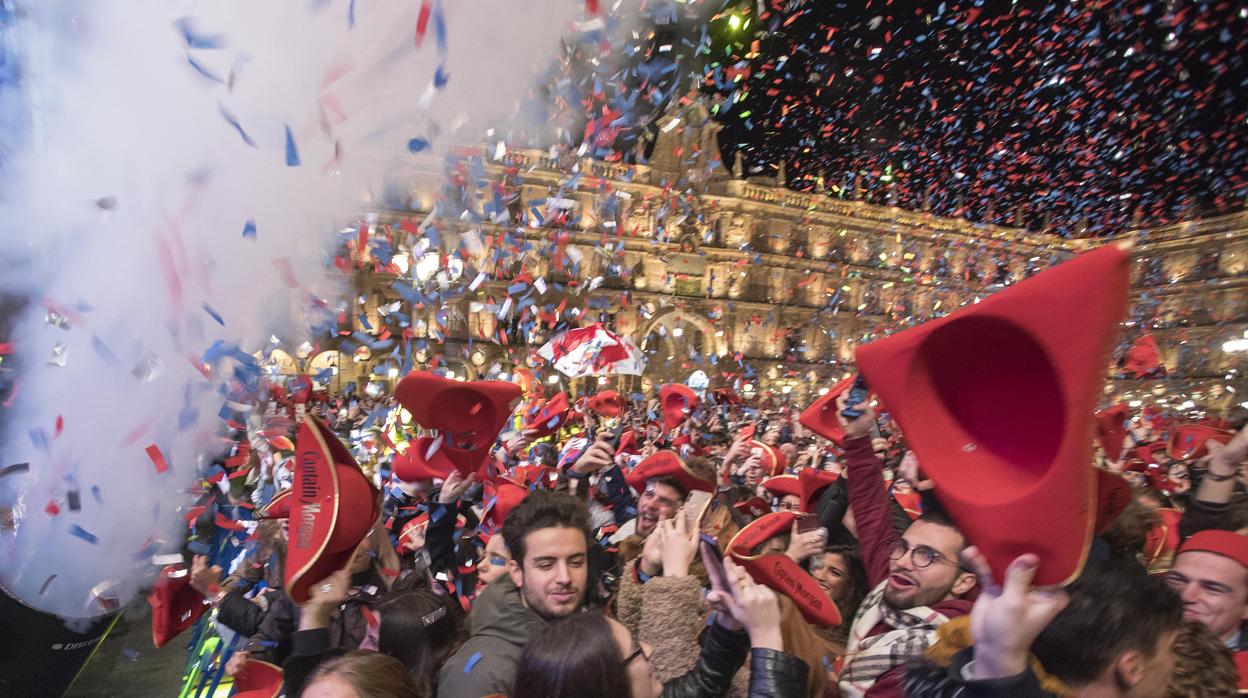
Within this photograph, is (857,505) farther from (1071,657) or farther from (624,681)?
(624,681)

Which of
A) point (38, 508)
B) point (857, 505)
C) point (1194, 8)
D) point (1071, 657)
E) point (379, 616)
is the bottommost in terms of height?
point (1071, 657)

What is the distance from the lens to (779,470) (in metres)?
8.70

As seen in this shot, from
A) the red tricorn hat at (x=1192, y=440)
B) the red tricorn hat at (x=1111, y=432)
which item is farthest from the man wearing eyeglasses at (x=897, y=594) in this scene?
the red tricorn hat at (x=1192, y=440)

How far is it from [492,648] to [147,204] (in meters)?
2.03

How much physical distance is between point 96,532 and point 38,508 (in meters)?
0.21

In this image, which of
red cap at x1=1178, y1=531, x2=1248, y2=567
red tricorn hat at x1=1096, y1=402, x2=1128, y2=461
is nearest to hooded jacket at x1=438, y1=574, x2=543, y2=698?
red cap at x1=1178, y1=531, x2=1248, y2=567

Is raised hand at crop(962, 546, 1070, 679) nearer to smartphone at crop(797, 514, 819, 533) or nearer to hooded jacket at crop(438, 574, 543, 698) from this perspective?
hooded jacket at crop(438, 574, 543, 698)

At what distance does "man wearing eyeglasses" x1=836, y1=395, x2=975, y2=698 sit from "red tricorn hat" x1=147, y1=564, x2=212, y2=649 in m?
2.67

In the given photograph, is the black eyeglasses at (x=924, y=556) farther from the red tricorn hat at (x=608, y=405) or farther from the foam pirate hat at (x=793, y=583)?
the red tricorn hat at (x=608, y=405)

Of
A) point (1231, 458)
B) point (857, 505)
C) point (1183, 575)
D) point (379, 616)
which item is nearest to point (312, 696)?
point (379, 616)

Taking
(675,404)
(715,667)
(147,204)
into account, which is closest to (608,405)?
(675,404)

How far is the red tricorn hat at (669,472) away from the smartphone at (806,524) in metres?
0.87

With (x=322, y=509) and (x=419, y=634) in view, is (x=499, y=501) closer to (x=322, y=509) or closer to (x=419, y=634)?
(x=419, y=634)

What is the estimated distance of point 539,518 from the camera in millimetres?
3070
